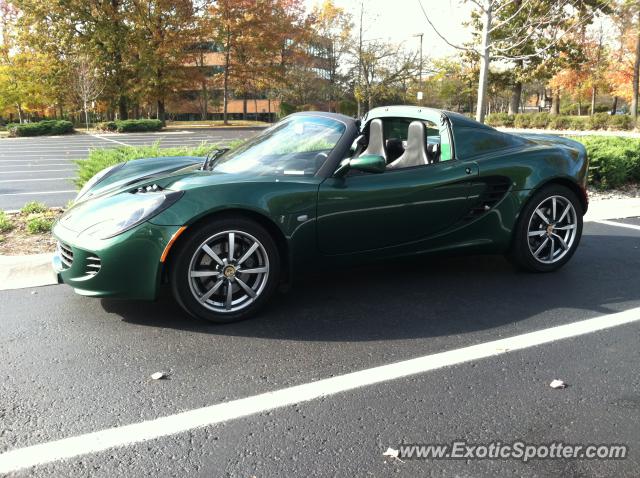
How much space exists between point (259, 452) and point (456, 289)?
249 centimetres

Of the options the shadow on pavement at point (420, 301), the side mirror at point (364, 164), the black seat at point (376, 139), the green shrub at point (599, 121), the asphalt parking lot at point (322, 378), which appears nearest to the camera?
the asphalt parking lot at point (322, 378)

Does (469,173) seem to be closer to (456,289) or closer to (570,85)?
(456,289)

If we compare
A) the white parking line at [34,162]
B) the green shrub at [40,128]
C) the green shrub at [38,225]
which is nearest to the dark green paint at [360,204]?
the green shrub at [38,225]

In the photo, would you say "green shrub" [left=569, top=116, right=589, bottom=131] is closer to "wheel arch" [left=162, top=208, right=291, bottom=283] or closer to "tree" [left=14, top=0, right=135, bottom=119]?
"tree" [left=14, top=0, right=135, bottom=119]

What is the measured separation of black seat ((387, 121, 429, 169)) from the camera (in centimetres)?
439

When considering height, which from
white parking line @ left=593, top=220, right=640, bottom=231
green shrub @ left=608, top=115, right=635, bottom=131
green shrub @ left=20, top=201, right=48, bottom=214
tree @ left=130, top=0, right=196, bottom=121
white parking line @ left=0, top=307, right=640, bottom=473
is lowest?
white parking line @ left=0, top=307, right=640, bottom=473

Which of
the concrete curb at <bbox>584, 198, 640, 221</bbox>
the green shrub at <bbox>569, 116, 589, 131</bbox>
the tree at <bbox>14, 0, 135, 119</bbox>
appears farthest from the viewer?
the tree at <bbox>14, 0, 135, 119</bbox>

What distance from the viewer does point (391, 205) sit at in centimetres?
385

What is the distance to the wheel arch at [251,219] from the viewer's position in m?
3.29

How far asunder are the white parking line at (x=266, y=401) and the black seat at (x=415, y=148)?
5.50ft

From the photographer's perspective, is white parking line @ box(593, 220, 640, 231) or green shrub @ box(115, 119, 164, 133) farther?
green shrub @ box(115, 119, 164, 133)

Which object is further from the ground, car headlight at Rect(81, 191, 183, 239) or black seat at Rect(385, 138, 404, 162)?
black seat at Rect(385, 138, 404, 162)

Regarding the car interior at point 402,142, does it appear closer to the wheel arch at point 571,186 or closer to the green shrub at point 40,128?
Result: the wheel arch at point 571,186

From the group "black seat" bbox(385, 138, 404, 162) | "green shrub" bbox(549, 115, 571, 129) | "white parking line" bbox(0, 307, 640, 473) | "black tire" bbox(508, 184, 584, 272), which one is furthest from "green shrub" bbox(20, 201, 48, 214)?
"green shrub" bbox(549, 115, 571, 129)
